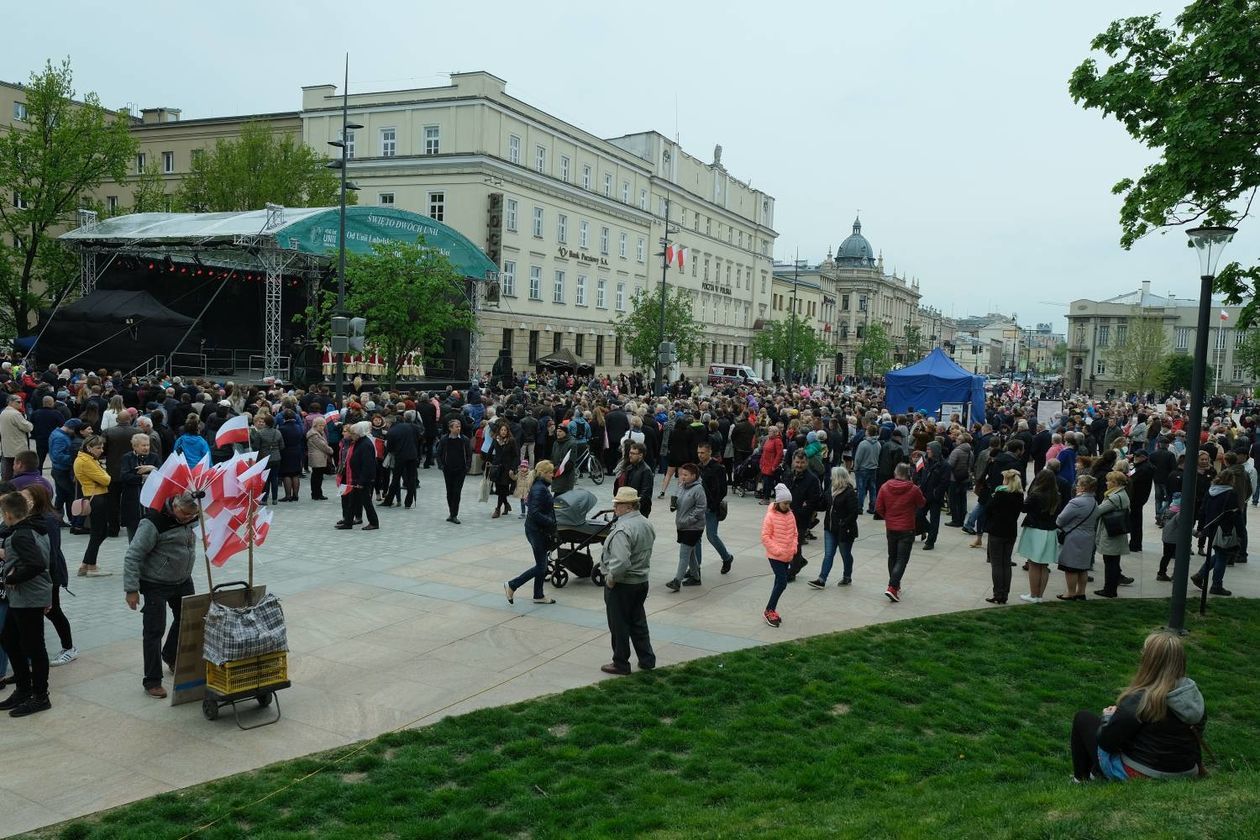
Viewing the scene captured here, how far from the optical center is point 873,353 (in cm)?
9369

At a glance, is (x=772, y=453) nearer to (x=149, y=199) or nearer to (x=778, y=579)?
(x=778, y=579)

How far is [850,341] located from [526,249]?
7604 centimetres

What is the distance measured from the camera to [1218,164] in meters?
10.8

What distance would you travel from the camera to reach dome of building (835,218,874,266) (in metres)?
128

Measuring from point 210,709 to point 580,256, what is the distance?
48.2 m

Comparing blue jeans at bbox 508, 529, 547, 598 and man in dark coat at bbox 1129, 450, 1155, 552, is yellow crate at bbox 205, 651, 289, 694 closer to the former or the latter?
blue jeans at bbox 508, 529, 547, 598

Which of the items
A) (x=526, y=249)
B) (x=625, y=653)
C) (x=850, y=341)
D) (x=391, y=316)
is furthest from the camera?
(x=850, y=341)

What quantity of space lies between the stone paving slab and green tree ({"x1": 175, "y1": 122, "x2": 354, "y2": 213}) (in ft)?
104

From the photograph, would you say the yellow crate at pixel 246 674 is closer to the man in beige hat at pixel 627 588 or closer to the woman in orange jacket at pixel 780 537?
the man in beige hat at pixel 627 588

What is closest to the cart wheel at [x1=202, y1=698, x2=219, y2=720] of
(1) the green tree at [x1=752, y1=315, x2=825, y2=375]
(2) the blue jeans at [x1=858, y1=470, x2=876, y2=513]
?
(2) the blue jeans at [x1=858, y1=470, x2=876, y2=513]

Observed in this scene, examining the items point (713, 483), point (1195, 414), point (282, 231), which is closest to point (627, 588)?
point (713, 483)

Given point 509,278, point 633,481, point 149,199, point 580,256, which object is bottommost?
point 633,481

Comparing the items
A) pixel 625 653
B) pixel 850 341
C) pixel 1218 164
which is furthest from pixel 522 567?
pixel 850 341

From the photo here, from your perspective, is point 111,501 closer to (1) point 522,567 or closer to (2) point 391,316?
(1) point 522,567
